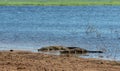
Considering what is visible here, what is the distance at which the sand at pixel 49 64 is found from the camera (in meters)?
16.9

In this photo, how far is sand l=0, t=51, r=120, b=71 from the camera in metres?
16.9

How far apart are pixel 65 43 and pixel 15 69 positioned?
41.1 ft

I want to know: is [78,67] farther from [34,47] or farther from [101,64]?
[34,47]

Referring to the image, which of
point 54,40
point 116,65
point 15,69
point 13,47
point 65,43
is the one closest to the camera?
point 15,69

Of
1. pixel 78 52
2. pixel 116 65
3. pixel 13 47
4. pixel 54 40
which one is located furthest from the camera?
pixel 54 40

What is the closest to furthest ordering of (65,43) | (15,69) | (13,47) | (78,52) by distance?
(15,69), (78,52), (13,47), (65,43)

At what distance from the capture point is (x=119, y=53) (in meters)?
23.7

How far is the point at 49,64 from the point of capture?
702 inches

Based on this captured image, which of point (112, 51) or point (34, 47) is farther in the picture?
point (34, 47)

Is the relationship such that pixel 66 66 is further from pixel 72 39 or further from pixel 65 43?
pixel 72 39

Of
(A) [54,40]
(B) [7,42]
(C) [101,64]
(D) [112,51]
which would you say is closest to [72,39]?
(A) [54,40]

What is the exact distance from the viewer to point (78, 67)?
1725 cm

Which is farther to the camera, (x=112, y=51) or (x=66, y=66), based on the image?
(x=112, y=51)

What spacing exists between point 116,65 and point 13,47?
9.05 metres
